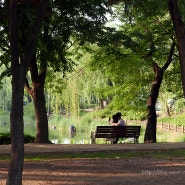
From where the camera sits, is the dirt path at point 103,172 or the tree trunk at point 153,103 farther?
the tree trunk at point 153,103

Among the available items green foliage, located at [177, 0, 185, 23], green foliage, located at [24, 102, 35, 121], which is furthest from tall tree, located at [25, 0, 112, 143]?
green foliage, located at [24, 102, 35, 121]

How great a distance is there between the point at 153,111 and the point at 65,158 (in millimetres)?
6974

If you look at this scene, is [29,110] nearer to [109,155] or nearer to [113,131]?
[113,131]

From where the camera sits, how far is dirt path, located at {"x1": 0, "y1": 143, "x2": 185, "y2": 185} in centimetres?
575

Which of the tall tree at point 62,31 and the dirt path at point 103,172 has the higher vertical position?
the tall tree at point 62,31

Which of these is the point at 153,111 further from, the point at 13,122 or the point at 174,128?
the point at 174,128

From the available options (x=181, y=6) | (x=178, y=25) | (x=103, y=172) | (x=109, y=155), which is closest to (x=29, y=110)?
(x=109, y=155)

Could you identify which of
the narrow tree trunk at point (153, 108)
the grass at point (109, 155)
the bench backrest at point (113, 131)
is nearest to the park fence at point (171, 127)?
the narrow tree trunk at point (153, 108)

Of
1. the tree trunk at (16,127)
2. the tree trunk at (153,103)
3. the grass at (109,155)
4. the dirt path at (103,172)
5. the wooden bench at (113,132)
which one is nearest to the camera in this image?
the tree trunk at (16,127)

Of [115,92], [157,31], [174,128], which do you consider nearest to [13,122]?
[157,31]

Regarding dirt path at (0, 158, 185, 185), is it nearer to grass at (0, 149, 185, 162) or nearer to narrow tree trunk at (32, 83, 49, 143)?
grass at (0, 149, 185, 162)

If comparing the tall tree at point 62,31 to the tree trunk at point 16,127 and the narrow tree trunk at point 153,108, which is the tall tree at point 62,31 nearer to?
the narrow tree trunk at point 153,108

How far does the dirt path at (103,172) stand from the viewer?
5754 mm

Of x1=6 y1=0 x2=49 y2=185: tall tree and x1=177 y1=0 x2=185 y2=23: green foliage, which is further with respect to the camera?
x1=177 y1=0 x2=185 y2=23: green foliage
